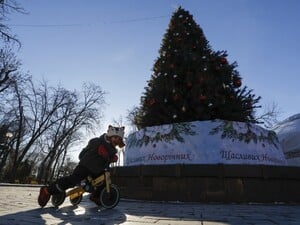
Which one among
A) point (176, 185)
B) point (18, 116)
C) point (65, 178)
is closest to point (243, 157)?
point (176, 185)

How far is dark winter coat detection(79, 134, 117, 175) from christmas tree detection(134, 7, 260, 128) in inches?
125

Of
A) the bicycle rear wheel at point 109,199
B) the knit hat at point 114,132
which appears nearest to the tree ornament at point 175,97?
the knit hat at point 114,132

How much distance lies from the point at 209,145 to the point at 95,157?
3.09m

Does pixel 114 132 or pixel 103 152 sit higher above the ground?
pixel 114 132

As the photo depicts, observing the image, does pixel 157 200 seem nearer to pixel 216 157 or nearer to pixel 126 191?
pixel 126 191

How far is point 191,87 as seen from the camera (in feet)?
29.6

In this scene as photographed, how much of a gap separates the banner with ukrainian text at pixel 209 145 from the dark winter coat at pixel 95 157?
2463 mm

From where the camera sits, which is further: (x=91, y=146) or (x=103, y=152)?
(x=91, y=146)

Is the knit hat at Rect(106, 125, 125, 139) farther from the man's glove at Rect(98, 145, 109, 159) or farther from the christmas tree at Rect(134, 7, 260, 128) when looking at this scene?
the christmas tree at Rect(134, 7, 260, 128)

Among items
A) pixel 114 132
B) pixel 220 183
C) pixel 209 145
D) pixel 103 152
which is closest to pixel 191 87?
pixel 209 145

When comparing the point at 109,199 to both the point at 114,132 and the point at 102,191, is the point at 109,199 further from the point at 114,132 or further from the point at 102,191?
the point at 114,132

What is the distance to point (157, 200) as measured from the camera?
754 centimetres

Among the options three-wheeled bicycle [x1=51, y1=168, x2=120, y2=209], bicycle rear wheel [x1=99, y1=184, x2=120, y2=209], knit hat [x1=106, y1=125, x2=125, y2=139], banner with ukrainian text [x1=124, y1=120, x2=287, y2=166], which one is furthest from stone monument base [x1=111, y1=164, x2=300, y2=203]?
bicycle rear wheel [x1=99, y1=184, x2=120, y2=209]

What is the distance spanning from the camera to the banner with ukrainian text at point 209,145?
26.0 feet
